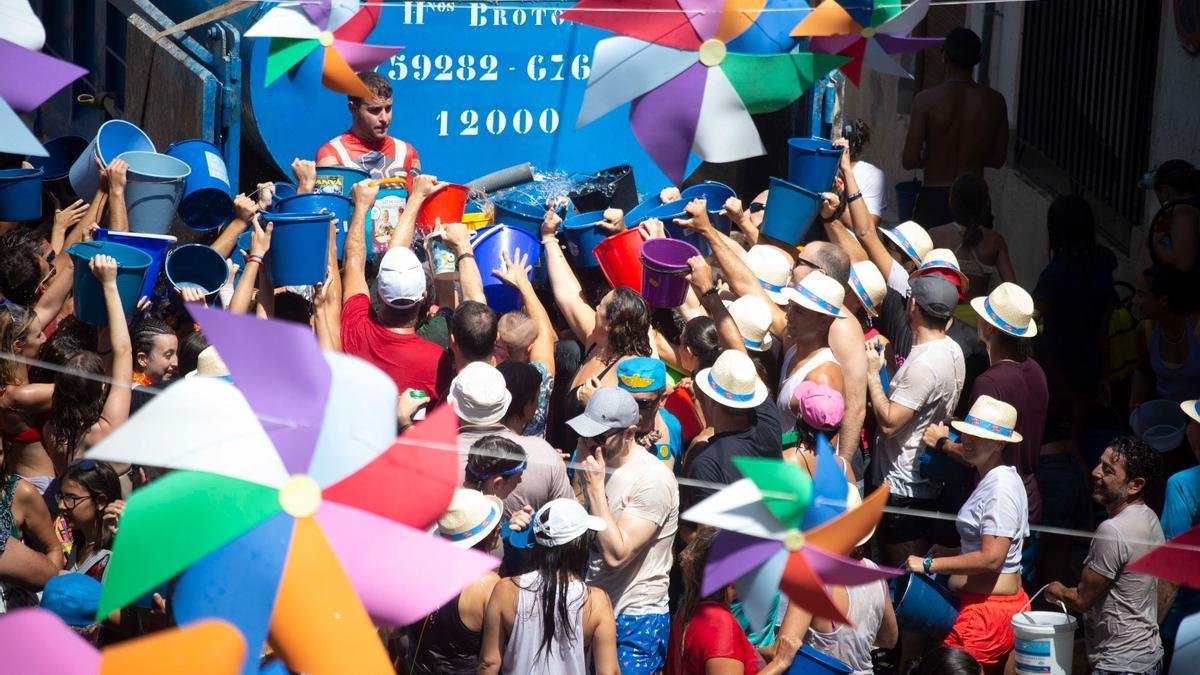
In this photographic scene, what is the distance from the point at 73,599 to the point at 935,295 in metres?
3.15

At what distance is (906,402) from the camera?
5.50 m

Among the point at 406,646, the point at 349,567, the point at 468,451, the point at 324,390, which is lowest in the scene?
the point at 406,646

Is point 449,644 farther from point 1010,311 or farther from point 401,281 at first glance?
point 1010,311

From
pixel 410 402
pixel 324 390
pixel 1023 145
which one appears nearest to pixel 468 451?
pixel 410 402

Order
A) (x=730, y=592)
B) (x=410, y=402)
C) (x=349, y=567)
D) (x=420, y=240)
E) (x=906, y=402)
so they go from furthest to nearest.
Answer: (x=420, y=240), (x=906, y=402), (x=410, y=402), (x=730, y=592), (x=349, y=567)

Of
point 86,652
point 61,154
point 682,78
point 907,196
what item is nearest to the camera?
point 86,652

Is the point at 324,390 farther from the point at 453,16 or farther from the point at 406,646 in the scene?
the point at 453,16

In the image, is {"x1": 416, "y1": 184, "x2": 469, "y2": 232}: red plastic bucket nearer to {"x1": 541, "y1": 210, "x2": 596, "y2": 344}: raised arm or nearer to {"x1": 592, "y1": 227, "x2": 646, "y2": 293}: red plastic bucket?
{"x1": 541, "y1": 210, "x2": 596, "y2": 344}: raised arm

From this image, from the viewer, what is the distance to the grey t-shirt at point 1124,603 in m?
4.82

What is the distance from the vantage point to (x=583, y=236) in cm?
627

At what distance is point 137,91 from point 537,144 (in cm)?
217

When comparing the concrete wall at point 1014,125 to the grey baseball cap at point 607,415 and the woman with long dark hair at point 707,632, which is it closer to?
the grey baseball cap at point 607,415

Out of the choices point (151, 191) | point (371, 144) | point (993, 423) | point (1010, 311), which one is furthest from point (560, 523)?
point (371, 144)

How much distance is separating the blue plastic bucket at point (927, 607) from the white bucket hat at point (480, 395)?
1.49 meters
